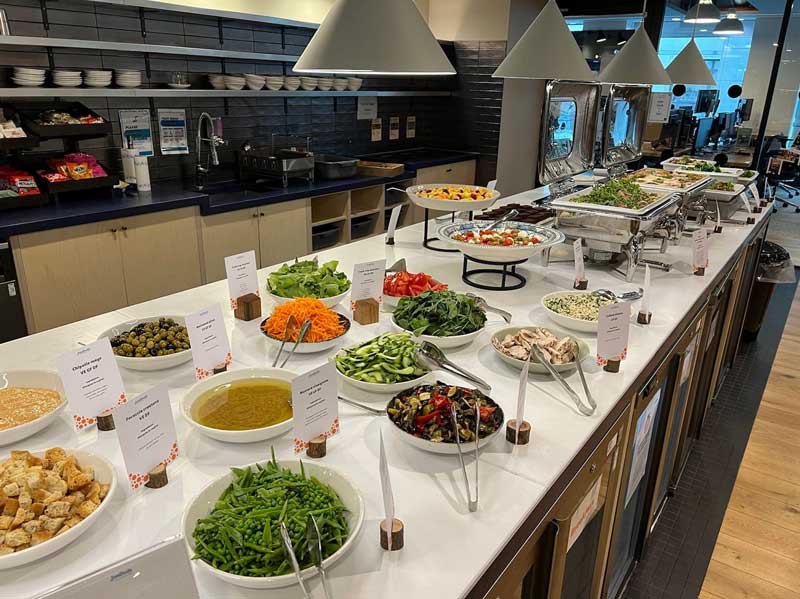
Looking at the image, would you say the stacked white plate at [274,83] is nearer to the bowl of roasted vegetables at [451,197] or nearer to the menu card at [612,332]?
the bowl of roasted vegetables at [451,197]

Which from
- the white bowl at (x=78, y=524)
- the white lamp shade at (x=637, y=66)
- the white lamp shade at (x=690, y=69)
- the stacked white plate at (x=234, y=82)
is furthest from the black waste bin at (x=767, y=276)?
the white bowl at (x=78, y=524)

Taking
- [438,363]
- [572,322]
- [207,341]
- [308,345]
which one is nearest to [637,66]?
Result: [572,322]

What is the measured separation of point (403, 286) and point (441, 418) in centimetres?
84

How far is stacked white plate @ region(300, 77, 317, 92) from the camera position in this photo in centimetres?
477

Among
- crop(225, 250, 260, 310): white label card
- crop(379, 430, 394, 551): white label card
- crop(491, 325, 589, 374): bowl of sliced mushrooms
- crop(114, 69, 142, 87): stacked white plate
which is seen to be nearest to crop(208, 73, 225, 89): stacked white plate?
crop(114, 69, 142, 87): stacked white plate

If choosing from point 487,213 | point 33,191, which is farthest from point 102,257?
point 487,213

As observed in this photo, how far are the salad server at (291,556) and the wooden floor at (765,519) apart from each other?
1953 mm

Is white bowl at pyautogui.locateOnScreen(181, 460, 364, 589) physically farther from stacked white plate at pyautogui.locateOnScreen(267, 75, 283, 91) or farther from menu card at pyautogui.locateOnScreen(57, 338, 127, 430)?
stacked white plate at pyautogui.locateOnScreen(267, 75, 283, 91)

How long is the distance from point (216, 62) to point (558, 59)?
9.68 ft

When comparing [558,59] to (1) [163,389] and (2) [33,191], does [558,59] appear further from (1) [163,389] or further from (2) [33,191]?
(2) [33,191]

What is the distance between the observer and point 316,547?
0.95 metres

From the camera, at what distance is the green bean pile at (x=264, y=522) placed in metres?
0.94

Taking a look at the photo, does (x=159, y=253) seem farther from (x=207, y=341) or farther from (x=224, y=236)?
(x=207, y=341)

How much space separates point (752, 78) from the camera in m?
6.17
